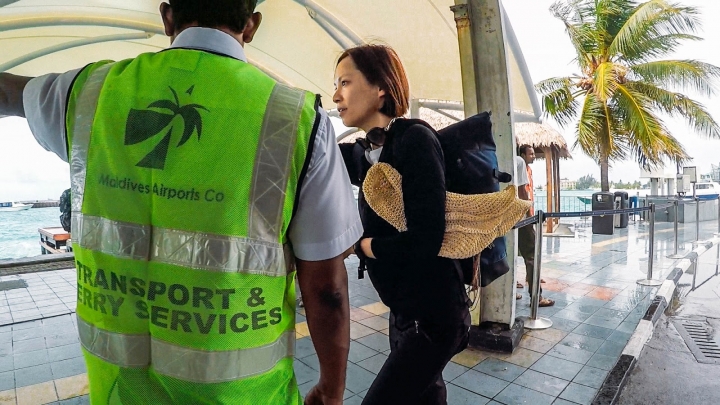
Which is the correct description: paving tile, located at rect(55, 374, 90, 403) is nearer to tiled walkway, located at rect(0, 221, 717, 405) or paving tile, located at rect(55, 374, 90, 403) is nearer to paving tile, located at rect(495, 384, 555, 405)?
tiled walkway, located at rect(0, 221, 717, 405)

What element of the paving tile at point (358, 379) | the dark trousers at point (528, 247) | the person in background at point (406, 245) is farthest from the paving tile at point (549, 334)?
the person in background at point (406, 245)

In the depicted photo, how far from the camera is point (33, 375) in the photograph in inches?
128

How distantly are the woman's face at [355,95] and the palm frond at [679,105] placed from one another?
17.3 m

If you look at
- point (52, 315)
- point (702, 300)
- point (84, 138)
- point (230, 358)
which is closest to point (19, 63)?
point (52, 315)

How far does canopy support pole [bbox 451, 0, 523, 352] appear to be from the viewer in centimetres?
357

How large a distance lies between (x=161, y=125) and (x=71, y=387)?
10.5ft

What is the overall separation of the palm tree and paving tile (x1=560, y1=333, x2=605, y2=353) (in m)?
12.8

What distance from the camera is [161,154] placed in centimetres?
84

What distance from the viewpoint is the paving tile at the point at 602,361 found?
3338 millimetres

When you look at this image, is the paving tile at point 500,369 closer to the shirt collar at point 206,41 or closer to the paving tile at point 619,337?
the paving tile at point 619,337

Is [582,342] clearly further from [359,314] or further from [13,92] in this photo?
[13,92]

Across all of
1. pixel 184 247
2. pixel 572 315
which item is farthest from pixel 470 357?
pixel 184 247

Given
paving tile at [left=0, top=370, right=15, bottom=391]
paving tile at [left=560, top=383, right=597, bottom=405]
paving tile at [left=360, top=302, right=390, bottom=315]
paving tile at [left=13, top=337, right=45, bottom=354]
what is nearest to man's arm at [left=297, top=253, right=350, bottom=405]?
paving tile at [left=560, top=383, right=597, bottom=405]

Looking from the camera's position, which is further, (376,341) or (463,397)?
(376,341)
